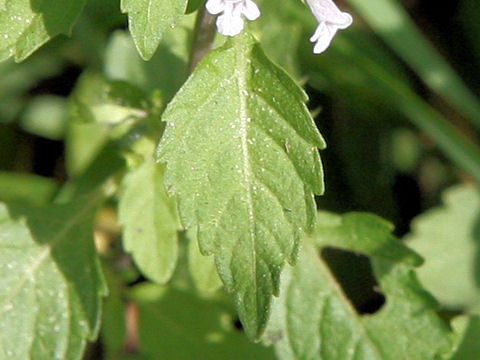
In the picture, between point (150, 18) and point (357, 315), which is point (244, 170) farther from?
point (357, 315)

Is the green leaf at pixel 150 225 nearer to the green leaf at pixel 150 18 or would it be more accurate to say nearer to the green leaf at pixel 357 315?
the green leaf at pixel 357 315

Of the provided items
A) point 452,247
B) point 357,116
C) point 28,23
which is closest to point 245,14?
point 28,23

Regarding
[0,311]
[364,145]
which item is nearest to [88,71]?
[364,145]

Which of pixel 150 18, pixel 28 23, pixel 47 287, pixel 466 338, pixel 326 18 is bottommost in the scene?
pixel 47 287

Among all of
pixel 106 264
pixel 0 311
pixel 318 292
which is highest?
pixel 318 292

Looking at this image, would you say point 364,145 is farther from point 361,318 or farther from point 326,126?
point 361,318
